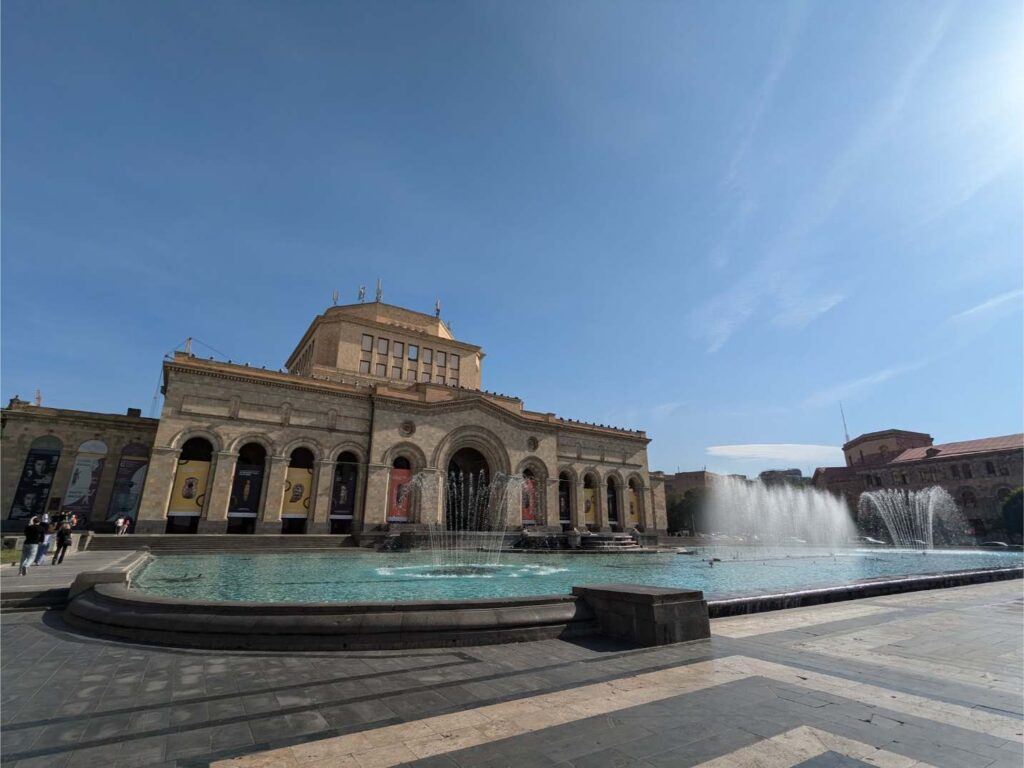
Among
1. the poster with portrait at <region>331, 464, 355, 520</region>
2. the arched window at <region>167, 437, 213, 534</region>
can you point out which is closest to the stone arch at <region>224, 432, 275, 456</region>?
the arched window at <region>167, 437, 213, 534</region>

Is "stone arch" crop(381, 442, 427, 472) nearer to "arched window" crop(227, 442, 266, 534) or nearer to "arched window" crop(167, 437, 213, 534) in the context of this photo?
"arched window" crop(227, 442, 266, 534)

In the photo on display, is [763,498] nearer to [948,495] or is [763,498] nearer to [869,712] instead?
[948,495]

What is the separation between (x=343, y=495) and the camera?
3098 cm

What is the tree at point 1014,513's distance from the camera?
4409 cm

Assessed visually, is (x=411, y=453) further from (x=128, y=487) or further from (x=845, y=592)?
(x=845, y=592)

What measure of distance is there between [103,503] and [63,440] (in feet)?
15.0

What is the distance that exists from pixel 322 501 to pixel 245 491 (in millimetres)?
4386

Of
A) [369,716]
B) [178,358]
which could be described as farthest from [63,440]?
[369,716]

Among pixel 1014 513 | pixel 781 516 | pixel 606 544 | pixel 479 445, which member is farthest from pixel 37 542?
pixel 1014 513

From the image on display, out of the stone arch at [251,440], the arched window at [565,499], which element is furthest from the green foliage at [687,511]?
the stone arch at [251,440]

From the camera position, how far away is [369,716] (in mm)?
3854

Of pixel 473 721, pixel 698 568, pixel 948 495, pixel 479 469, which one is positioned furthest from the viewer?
pixel 948 495

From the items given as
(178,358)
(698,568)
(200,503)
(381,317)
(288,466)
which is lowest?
(698,568)

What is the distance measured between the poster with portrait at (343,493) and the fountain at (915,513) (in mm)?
49130
